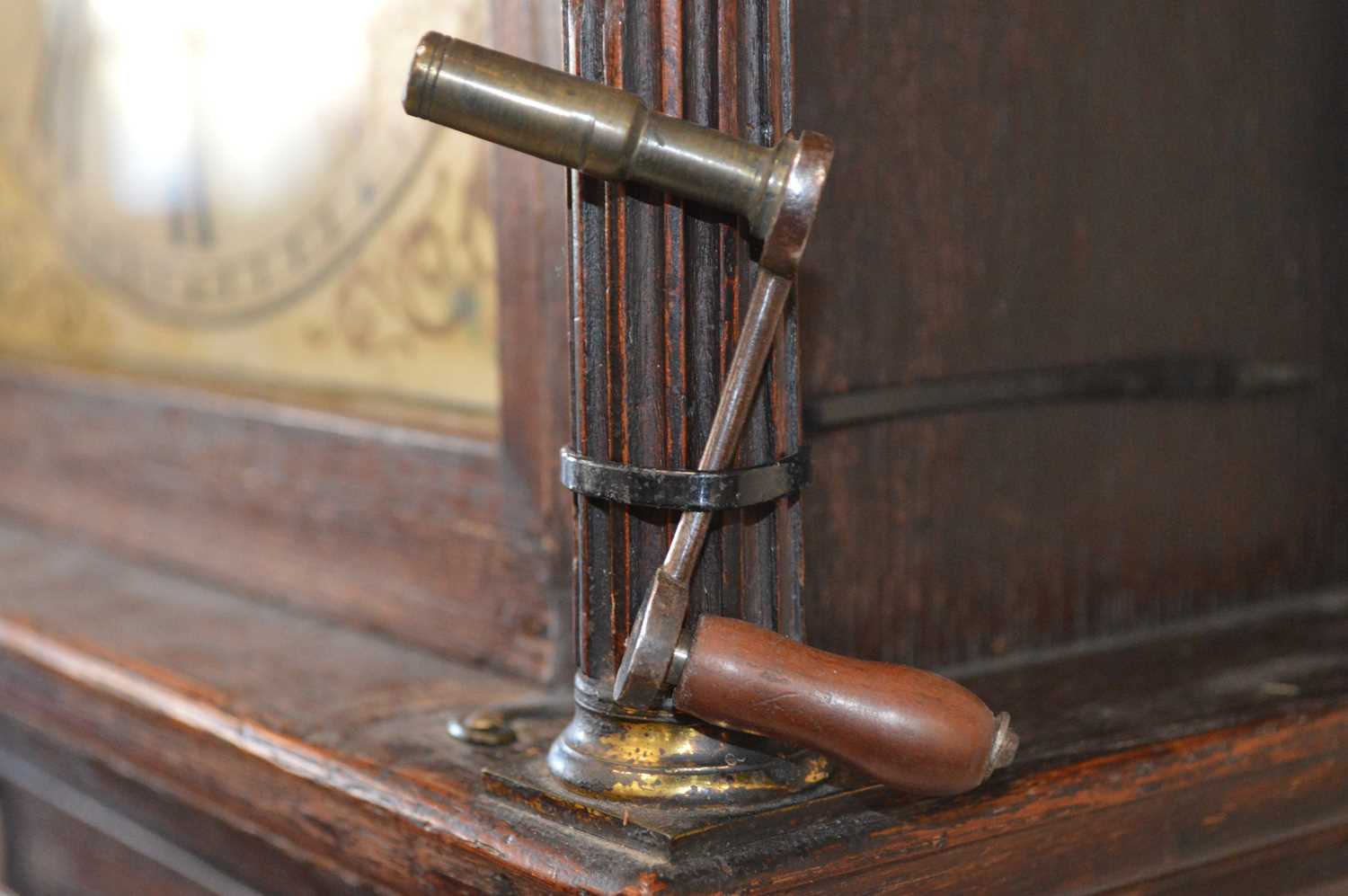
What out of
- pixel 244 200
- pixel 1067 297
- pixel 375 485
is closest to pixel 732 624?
pixel 1067 297

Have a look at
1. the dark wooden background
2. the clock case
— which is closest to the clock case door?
the clock case

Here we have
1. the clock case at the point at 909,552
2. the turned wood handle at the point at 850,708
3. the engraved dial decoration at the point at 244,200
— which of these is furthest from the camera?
the engraved dial decoration at the point at 244,200

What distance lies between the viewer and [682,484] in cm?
79

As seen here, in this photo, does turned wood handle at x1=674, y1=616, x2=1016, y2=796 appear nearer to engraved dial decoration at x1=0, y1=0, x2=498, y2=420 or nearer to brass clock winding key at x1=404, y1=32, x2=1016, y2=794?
brass clock winding key at x1=404, y1=32, x2=1016, y2=794

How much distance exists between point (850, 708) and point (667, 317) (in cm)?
21

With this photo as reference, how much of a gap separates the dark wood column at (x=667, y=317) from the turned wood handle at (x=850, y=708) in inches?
2.6

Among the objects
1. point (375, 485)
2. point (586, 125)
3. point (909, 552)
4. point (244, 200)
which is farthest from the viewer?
point (244, 200)

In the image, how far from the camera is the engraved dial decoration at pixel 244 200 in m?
1.25

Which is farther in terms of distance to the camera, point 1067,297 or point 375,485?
point 375,485

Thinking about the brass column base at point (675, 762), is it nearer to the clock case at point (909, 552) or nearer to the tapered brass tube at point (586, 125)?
the clock case at point (909, 552)

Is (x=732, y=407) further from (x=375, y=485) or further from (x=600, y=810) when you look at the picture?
(x=375, y=485)

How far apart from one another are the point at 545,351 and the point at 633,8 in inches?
13.2

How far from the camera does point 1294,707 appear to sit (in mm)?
967

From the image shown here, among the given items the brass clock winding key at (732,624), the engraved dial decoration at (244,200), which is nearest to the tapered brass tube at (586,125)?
the brass clock winding key at (732,624)
